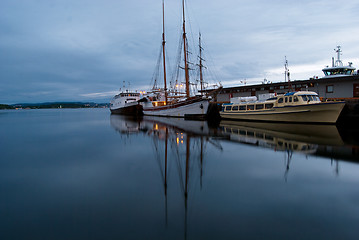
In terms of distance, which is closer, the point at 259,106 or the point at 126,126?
the point at 259,106

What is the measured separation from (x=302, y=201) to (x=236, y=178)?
300cm

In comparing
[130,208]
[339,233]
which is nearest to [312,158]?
[339,233]

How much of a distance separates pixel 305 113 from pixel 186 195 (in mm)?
24047

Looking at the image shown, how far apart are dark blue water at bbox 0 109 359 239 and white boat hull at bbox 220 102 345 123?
37.4 feet

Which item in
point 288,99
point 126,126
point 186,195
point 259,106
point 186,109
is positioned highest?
point 288,99

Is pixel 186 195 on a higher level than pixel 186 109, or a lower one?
lower

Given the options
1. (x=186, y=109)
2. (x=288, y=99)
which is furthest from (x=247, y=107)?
(x=186, y=109)

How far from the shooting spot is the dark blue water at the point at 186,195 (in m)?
5.80

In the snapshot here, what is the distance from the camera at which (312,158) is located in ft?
41.6

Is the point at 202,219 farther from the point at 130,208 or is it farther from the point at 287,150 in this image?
the point at 287,150

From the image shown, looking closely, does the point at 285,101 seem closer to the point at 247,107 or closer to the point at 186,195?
the point at 247,107

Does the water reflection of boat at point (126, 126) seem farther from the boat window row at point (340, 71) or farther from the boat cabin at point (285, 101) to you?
the boat window row at point (340, 71)

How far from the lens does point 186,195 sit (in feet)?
26.9

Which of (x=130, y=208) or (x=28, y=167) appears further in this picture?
(x=28, y=167)
